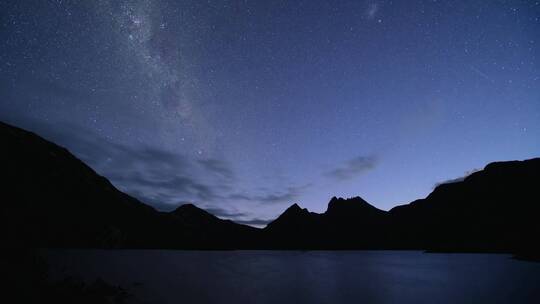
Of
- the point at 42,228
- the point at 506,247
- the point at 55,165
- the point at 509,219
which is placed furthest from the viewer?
the point at 55,165

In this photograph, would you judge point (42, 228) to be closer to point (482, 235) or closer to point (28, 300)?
point (28, 300)

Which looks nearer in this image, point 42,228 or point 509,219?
point 509,219

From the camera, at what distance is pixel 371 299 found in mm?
29000

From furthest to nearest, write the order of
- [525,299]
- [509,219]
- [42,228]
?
[42,228] < [509,219] < [525,299]

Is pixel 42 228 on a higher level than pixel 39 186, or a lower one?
lower

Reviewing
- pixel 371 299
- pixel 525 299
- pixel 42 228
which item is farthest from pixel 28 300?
pixel 42 228

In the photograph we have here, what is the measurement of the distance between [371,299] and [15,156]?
236m

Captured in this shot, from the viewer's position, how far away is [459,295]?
99.9 ft

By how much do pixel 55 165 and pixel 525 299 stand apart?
25801 centimetres

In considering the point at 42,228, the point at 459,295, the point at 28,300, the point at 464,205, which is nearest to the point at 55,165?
the point at 42,228

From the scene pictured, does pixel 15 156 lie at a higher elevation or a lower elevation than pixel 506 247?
higher

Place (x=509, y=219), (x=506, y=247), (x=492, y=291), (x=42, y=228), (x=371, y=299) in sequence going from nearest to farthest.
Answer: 1. (x=371, y=299)
2. (x=492, y=291)
3. (x=506, y=247)
4. (x=509, y=219)
5. (x=42, y=228)

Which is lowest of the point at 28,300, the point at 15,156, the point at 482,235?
the point at 28,300

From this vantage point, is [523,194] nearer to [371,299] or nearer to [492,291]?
[492,291]
